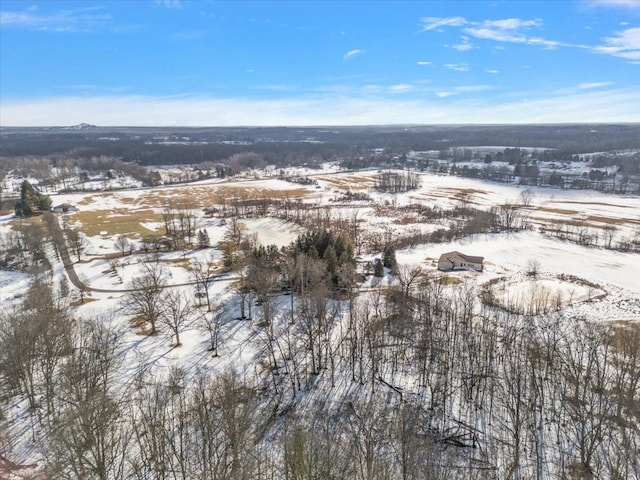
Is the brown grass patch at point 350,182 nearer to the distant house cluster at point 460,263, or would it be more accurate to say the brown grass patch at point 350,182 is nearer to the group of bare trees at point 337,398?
the distant house cluster at point 460,263

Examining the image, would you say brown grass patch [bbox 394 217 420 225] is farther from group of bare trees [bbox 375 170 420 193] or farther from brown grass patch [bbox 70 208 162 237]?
brown grass patch [bbox 70 208 162 237]

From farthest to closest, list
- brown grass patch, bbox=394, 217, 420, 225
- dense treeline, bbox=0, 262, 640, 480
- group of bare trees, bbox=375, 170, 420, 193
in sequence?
group of bare trees, bbox=375, 170, 420, 193
brown grass patch, bbox=394, 217, 420, 225
dense treeline, bbox=0, 262, 640, 480

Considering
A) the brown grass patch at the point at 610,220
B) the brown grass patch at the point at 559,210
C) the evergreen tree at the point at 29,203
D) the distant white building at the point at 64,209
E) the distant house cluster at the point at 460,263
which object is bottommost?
the distant house cluster at the point at 460,263

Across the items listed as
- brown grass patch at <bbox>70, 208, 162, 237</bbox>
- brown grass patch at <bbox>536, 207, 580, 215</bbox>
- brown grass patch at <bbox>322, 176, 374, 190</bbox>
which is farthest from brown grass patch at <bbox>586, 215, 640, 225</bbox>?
brown grass patch at <bbox>70, 208, 162, 237</bbox>

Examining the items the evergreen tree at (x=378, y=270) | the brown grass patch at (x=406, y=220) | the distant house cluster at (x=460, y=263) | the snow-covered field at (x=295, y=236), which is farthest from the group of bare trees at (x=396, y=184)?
the evergreen tree at (x=378, y=270)

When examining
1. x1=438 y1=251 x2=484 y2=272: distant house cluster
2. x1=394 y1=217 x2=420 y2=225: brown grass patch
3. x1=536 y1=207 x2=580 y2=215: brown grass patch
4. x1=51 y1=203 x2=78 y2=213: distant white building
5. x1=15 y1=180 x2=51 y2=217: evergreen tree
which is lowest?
x1=438 y1=251 x2=484 y2=272: distant house cluster

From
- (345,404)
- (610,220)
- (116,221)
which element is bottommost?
(345,404)

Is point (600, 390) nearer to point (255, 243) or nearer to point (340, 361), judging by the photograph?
point (340, 361)

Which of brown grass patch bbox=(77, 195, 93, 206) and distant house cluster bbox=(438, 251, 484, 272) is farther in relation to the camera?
brown grass patch bbox=(77, 195, 93, 206)

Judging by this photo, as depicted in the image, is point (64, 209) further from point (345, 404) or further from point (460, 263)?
point (345, 404)

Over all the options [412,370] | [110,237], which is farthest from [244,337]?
[110,237]

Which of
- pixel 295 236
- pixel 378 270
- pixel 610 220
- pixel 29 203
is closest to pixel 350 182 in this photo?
pixel 295 236
